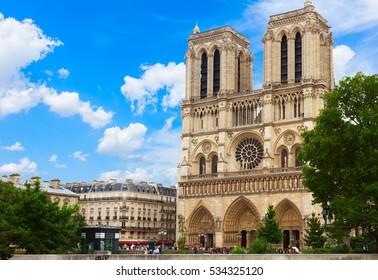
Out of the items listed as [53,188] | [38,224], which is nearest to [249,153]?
[53,188]

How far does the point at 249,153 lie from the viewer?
219 ft

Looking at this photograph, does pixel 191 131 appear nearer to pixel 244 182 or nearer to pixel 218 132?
pixel 218 132

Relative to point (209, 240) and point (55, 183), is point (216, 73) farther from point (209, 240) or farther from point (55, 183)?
point (55, 183)

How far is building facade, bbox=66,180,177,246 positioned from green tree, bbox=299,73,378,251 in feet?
148

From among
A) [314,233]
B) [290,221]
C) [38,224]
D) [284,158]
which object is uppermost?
[284,158]

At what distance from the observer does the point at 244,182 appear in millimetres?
64562

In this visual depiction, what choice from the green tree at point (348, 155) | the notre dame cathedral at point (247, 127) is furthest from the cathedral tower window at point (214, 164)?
the green tree at point (348, 155)

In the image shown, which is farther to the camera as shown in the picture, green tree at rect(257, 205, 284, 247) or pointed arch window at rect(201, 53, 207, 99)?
pointed arch window at rect(201, 53, 207, 99)

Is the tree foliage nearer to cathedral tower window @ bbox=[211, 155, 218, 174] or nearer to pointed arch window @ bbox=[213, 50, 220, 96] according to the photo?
cathedral tower window @ bbox=[211, 155, 218, 174]

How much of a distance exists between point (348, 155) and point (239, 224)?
33.1 metres

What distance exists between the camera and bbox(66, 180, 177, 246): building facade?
257 ft

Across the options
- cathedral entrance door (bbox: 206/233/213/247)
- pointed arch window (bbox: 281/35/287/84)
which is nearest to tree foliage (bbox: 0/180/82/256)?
cathedral entrance door (bbox: 206/233/213/247)

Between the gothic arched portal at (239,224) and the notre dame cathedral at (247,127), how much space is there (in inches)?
4.3
